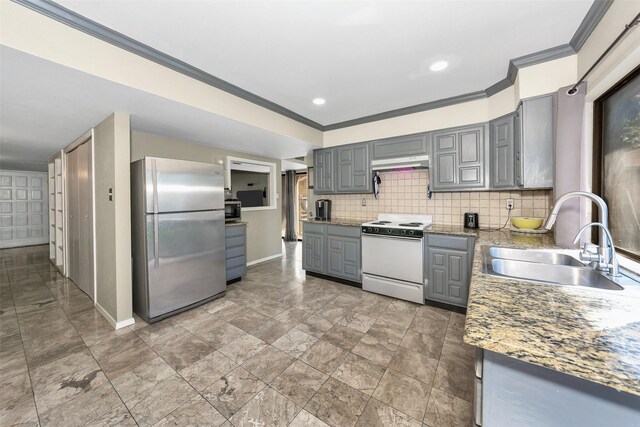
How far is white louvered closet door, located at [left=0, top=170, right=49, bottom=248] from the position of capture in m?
6.19

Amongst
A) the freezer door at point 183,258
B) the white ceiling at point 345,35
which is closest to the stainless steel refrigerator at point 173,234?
the freezer door at point 183,258

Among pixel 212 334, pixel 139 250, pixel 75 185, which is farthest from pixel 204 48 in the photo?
pixel 75 185

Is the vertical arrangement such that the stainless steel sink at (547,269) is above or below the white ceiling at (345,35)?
below

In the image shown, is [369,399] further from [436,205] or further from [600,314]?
[436,205]

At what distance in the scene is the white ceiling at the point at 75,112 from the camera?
167 cm

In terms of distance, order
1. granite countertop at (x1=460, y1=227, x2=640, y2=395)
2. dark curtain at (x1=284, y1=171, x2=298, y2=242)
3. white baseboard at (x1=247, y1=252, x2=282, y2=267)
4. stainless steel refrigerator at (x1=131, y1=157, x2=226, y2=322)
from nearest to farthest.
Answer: granite countertop at (x1=460, y1=227, x2=640, y2=395), stainless steel refrigerator at (x1=131, y1=157, x2=226, y2=322), white baseboard at (x1=247, y1=252, x2=282, y2=267), dark curtain at (x1=284, y1=171, x2=298, y2=242)

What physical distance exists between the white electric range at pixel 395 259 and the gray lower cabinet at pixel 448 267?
3.7 inches

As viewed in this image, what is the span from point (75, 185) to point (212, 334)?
10.0ft

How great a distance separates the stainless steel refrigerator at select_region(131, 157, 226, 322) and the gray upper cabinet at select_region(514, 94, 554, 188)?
3.18m

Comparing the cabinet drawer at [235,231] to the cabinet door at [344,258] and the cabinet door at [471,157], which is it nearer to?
the cabinet door at [344,258]

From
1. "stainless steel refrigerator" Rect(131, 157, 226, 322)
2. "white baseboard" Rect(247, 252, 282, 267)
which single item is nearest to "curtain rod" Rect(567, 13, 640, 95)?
"stainless steel refrigerator" Rect(131, 157, 226, 322)

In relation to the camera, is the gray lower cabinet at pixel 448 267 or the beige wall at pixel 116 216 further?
the gray lower cabinet at pixel 448 267

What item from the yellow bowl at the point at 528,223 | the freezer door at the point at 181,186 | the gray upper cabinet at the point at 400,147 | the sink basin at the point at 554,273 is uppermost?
the gray upper cabinet at the point at 400,147

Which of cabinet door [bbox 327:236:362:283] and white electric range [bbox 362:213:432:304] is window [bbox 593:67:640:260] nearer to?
white electric range [bbox 362:213:432:304]
